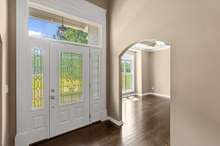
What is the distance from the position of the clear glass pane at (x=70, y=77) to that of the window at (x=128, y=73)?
15.7ft

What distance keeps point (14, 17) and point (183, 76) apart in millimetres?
3445

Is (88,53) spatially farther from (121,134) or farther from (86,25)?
(121,134)

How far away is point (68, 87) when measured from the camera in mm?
3705

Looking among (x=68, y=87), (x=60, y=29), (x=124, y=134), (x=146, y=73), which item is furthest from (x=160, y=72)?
(x=60, y=29)

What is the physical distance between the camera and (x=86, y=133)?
3617 millimetres

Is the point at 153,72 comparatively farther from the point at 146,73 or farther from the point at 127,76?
the point at 127,76

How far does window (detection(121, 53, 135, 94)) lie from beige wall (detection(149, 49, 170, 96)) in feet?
4.62

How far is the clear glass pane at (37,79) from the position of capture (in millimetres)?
3100

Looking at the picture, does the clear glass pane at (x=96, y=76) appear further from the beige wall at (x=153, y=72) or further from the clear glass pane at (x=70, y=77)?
the beige wall at (x=153, y=72)

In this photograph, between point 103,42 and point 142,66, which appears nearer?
point 103,42

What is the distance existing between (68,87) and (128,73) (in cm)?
559

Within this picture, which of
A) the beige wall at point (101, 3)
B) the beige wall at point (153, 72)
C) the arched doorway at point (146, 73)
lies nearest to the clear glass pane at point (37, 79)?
the beige wall at point (101, 3)

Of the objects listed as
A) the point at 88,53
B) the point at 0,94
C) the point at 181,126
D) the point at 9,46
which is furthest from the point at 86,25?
the point at 181,126

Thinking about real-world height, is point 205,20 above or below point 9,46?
above
